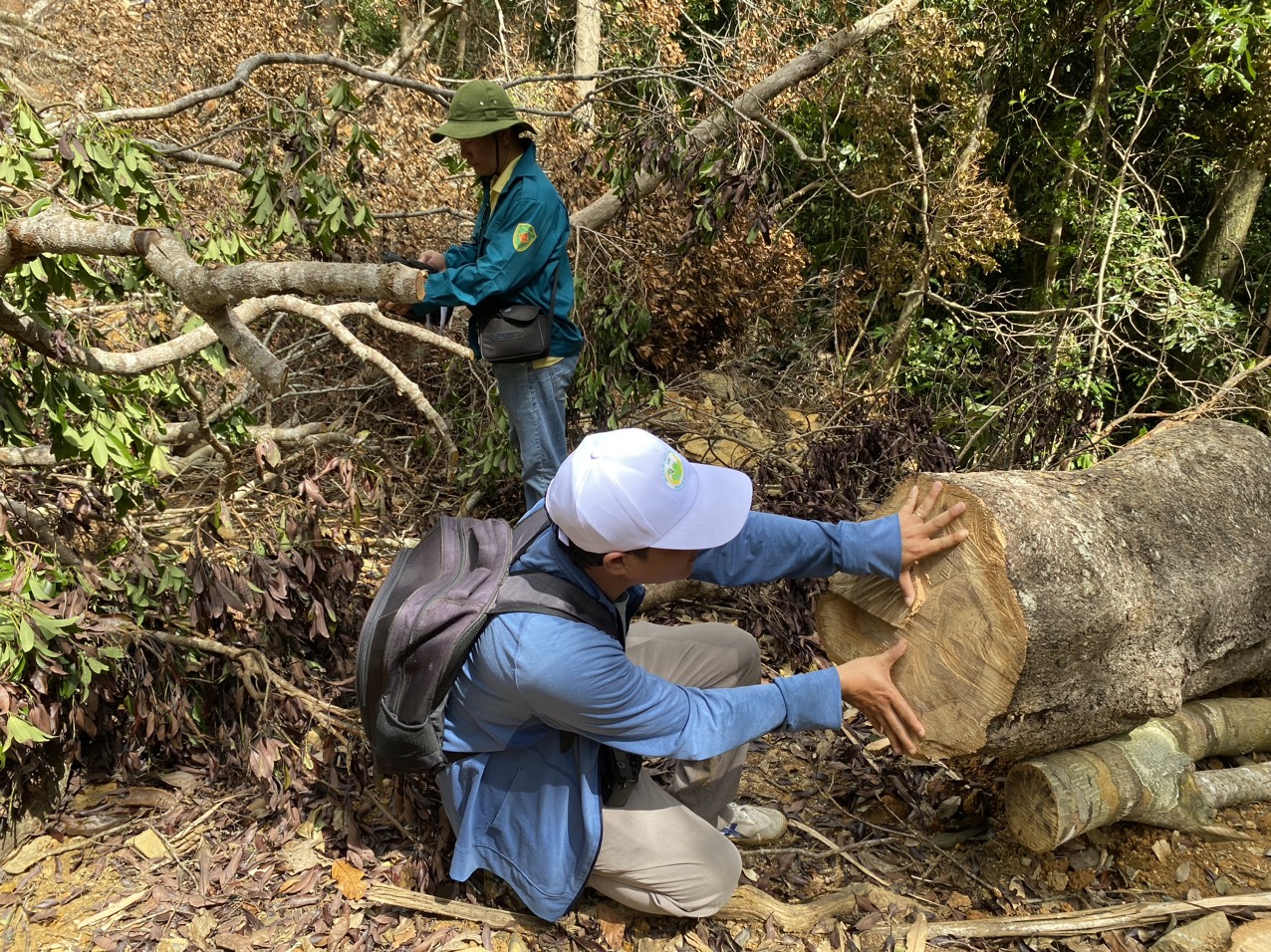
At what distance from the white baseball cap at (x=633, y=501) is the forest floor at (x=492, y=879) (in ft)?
4.14

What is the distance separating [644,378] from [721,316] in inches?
36.5

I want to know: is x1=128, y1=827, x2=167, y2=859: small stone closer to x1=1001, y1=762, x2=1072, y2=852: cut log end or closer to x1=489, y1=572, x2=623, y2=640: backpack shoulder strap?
x1=489, y1=572, x2=623, y2=640: backpack shoulder strap

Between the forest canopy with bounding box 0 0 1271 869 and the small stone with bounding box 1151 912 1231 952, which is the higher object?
the forest canopy with bounding box 0 0 1271 869

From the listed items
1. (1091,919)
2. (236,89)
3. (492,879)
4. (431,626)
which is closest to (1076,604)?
(1091,919)

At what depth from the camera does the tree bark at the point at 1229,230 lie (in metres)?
5.86

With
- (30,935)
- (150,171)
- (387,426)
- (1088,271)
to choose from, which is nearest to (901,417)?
(1088,271)

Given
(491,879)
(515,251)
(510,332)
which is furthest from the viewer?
(510,332)

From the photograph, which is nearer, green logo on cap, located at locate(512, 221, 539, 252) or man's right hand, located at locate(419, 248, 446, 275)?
green logo on cap, located at locate(512, 221, 539, 252)

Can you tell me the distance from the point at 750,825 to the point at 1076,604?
1241 millimetres

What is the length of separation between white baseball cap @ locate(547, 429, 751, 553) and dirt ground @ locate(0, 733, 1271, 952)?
4.15 ft

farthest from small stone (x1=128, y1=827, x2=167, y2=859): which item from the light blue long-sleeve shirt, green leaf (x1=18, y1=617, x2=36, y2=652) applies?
the light blue long-sleeve shirt

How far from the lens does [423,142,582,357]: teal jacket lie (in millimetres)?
3311

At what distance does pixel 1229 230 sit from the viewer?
236 inches

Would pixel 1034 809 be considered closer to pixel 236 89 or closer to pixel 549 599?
pixel 549 599
